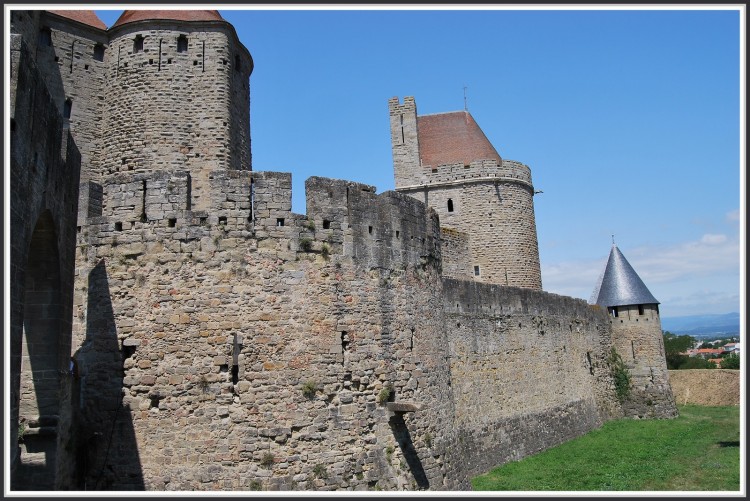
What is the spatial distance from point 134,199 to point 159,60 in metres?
11.8

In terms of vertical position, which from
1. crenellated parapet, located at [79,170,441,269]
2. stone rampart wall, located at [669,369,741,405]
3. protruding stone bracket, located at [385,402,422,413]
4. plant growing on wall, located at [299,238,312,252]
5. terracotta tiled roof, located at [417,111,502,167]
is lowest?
stone rampart wall, located at [669,369,741,405]

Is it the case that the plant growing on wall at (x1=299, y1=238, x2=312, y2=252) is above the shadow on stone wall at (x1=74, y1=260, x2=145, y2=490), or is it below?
above

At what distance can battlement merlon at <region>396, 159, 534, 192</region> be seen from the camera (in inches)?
1144

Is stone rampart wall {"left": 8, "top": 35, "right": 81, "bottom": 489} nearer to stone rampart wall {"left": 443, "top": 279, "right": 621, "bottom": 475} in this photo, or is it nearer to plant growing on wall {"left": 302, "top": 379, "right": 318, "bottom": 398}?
plant growing on wall {"left": 302, "top": 379, "right": 318, "bottom": 398}

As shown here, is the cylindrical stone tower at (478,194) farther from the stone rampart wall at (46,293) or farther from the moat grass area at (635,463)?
the stone rampart wall at (46,293)

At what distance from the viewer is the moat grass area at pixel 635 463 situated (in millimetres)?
14203

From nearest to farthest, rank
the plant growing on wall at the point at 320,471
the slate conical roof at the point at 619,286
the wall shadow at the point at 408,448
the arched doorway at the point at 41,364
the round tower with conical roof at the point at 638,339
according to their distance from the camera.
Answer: the arched doorway at the point at 41,364
the plant growing on wall at the point at 320,471
the wall shadow at the point at 408,448
the round tower with conical roof at the point at 638,339
the slate conical roof at the point at 619,286

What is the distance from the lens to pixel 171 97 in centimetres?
1964

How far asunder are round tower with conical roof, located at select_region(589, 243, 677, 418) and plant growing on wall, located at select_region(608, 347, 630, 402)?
0.16m

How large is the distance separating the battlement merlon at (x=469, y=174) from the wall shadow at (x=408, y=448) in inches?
790

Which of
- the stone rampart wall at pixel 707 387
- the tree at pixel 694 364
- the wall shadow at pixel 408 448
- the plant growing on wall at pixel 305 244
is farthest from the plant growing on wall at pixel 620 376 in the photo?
the tree at pixel 694 364

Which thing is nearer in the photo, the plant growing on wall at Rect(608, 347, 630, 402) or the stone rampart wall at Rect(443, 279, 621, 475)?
the stone rampart wall at Rect(443, 279, 621, 475)

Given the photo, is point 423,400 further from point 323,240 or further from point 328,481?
point 323,240

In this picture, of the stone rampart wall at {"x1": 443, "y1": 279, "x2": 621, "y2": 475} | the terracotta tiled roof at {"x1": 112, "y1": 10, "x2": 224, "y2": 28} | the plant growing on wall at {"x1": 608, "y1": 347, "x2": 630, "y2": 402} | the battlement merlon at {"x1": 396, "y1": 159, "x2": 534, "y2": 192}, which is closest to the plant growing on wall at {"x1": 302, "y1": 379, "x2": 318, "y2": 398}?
the stone rampart wall at {"x1": 443, "y1": 279, "x2": 621, "y2": 475}
